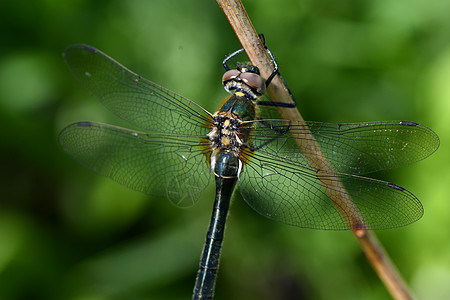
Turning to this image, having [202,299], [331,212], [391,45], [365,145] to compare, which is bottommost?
[202,299]

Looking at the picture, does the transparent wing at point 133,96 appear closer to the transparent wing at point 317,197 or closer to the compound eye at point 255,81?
the compound eye at point 255,81

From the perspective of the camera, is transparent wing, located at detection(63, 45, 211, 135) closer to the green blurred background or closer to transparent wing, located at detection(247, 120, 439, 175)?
transparent wing, located at detection(247, 120, 439, 175)

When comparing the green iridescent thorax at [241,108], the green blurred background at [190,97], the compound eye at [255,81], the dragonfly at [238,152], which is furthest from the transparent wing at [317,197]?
the green blurred background at [190,97]

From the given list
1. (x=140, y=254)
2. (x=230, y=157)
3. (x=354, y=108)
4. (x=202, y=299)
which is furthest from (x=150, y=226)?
(x=354, y=108)

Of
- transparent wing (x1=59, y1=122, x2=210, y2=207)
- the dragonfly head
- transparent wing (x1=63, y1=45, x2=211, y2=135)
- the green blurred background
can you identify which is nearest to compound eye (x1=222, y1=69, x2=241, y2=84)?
the dragonfly head

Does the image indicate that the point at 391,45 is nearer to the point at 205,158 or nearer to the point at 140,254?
the point at 205,158
